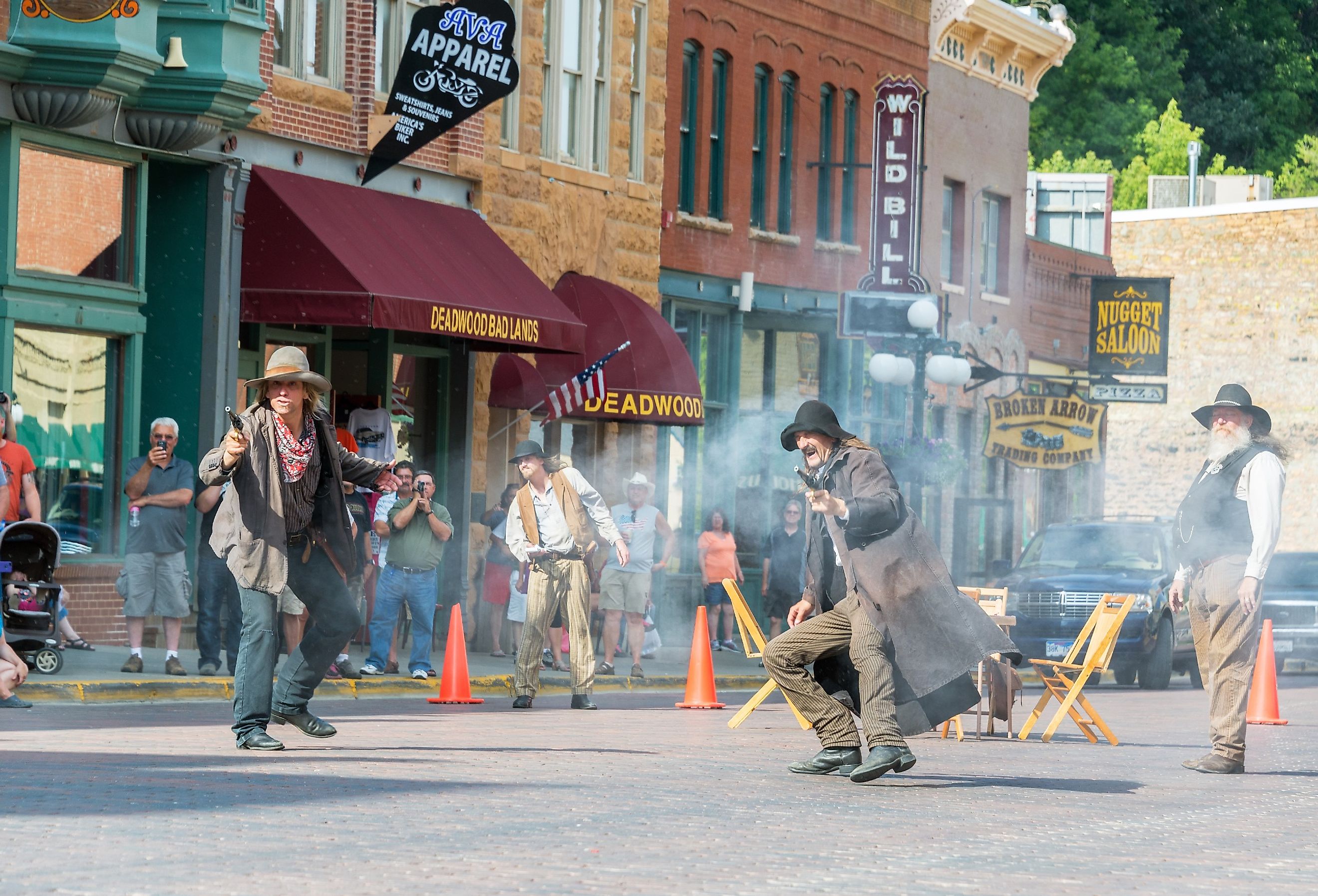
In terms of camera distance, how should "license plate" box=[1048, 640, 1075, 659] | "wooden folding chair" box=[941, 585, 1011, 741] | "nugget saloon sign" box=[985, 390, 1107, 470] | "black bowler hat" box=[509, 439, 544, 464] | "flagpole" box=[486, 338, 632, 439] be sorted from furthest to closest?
"nugget saloon sign" box=[985, 390, 1107, 470] → "flagpole" box=[486, 338, 632, 439] → "license plate" box=[1048, 640, 1075, 659] → "black bowler hat" box=[509, 439, 544, 464] → "wooden folding chair" box=[941, 585, 1011, 741]

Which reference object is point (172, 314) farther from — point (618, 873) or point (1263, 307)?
point (1263, 307)

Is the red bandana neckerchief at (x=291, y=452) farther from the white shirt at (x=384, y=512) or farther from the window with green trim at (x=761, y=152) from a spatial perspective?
the window with green trim at (x=761, y=152)

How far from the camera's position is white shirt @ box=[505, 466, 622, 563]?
647 inches

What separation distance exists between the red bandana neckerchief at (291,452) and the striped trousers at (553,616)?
510cm

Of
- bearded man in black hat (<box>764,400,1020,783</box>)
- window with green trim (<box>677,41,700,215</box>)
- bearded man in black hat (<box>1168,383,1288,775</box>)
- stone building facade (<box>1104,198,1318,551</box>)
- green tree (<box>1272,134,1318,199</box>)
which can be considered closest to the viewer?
bearded man in black hat (<box>764,400,1020,783</box>)

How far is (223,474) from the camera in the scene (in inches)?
431

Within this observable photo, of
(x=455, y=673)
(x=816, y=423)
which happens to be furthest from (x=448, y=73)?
(x=816, y=423)

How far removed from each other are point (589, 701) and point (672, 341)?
32.6 feet

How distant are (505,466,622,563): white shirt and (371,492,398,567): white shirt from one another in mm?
2423

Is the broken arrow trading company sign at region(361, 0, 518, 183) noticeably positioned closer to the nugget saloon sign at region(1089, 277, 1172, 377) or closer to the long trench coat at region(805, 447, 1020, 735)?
the long trench coat at region(805, 447, 1020, 735)

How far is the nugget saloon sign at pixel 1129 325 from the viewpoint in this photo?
121 ft

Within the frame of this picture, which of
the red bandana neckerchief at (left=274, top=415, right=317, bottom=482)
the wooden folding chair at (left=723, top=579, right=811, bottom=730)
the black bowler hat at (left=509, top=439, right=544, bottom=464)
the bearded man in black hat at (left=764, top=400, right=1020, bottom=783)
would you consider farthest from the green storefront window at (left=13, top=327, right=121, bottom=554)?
the bearded man in black hat at (left=764, top=400, right=1020, bottom=783)

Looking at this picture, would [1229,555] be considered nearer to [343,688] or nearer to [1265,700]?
[1265,700]

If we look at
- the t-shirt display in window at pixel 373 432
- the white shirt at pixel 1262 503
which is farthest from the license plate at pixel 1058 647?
the white shirt at pixel 1262 503
